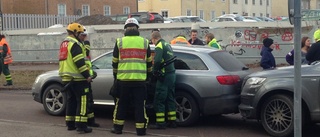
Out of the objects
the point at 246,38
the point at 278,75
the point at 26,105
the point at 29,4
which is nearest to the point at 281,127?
the point at 278,75


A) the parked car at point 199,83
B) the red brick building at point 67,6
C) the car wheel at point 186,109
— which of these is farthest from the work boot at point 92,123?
the red brick building at point 67,6

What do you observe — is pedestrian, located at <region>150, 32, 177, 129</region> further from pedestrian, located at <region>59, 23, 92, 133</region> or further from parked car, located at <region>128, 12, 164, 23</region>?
parked car, located at <region>128, 12, 164, 23</region>

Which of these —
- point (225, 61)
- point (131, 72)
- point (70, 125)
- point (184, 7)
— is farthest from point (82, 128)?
point (184, 7)

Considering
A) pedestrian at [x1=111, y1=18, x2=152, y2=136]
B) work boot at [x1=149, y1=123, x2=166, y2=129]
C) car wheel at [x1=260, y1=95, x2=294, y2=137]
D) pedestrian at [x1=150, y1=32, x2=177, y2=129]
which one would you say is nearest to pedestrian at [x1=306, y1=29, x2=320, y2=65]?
car wheel at [x1=260, y1=95, x2=294, y2=137]

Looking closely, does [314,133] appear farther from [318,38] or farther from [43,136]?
[43,136]

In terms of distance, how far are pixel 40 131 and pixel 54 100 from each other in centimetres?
160

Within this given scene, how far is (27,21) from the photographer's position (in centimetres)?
3800

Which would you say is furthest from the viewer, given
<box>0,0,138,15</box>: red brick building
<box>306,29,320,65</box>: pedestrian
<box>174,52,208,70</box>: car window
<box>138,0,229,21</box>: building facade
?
<box>138,0,229,21</box>: building facade

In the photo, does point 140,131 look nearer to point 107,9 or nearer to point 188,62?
point 188,62

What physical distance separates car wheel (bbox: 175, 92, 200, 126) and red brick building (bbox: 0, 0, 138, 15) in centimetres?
3719

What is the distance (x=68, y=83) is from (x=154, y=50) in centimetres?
172

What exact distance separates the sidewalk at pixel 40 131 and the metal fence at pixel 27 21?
1103 inches

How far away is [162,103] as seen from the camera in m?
9.10

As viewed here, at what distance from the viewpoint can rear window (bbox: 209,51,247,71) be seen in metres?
9.41
